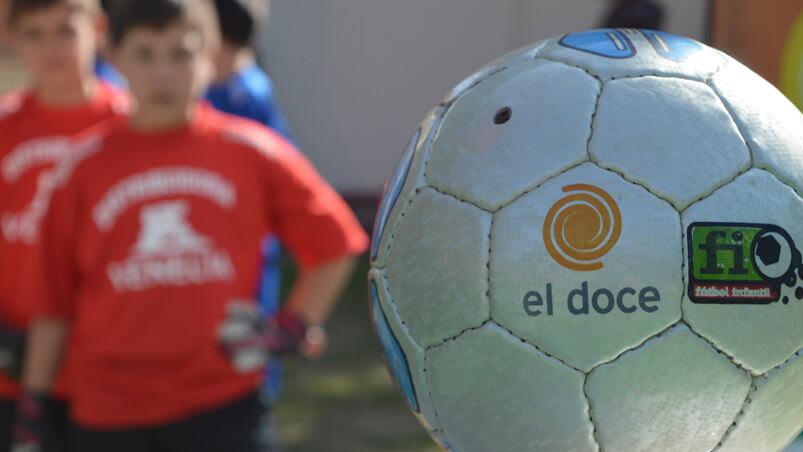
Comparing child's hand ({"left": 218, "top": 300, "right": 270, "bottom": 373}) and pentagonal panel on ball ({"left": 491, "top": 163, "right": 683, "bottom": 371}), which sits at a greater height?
pentagonal panel on ball ({"left": 491, "top": 163, "right": 683, "bottom": 371})

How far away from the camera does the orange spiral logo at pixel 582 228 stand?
1.45 m

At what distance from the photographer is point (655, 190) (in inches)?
57.5

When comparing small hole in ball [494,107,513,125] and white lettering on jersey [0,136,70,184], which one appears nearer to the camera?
small hole in ball [494,107,513,125]

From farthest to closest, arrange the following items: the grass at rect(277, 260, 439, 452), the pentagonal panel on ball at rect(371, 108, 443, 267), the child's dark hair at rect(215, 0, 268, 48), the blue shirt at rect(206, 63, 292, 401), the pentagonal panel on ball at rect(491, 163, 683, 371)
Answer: the grass at rect(277, 260, 439, 452) → the child's dark hair at rect(215, 0, 268, 48) → the blue shirt at rect(206, 63, 292, 401) → the pentagonal panel on ball at rect(371, 108, 443, 267) → the pentagonal panel on ball at rect(491, 163, 683, 371)

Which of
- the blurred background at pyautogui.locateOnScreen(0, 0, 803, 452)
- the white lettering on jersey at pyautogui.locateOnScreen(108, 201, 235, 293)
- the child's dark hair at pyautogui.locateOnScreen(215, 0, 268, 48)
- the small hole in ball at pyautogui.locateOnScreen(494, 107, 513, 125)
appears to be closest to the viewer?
the small hole in ball at pyautogui.locateOnScreen(494, 107, 513, 125)

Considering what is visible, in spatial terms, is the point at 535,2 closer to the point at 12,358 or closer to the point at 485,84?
the point at 12,358

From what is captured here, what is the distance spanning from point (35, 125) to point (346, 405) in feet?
8.25

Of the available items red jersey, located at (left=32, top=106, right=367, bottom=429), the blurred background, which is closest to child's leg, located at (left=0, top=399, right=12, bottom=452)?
red jersey, located at (left=32, top=106, right=367, bottom=429)

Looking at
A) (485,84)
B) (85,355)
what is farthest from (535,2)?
(485,84)

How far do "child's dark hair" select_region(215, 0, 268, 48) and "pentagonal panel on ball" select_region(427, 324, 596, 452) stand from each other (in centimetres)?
333

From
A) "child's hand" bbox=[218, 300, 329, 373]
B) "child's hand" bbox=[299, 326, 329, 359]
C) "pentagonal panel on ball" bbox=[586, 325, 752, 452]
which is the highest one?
"pentagonal panel on ball" bbox=[586, 325, 752, 452]

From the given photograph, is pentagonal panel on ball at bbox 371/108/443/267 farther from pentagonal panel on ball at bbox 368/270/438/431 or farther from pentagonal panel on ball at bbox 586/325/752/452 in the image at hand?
pentagonal panel on ball at bbox 586/325/752/452

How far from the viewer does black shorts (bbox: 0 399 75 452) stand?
3711 mm

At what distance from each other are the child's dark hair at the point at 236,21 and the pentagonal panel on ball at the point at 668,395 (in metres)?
3.46
